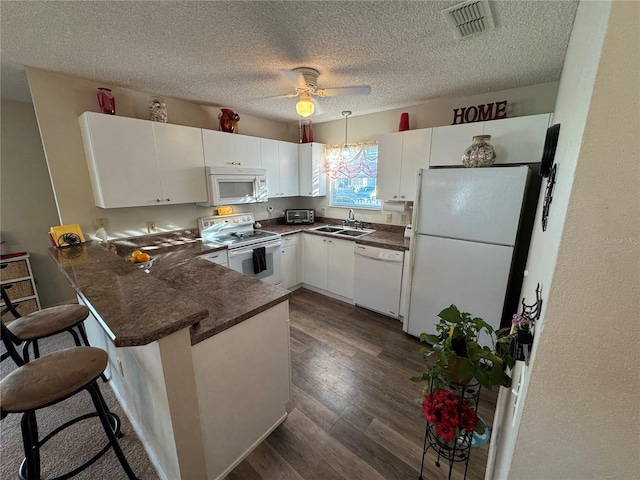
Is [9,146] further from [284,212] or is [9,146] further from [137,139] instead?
[284,212]

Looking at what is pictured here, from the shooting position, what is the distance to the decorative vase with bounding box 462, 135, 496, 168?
216 cm

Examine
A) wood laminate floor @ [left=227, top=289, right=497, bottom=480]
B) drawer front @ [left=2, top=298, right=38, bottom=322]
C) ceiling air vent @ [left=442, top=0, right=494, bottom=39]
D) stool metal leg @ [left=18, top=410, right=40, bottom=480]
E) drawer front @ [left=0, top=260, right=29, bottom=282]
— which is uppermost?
ceiling air vent @ [left=442, top=0, right=494, bottom=39]

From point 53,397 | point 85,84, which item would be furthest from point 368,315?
point 85,84

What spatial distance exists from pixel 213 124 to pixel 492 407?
394 centimetres

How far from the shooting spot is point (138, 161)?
235 cm

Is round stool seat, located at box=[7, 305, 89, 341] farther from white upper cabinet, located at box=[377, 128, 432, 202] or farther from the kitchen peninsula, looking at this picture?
white upper cabinet, located at box=[377, 128, 432, 202]

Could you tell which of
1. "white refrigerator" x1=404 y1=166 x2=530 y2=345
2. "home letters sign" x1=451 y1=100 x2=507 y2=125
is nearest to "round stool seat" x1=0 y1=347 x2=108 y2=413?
"white refrigerator" x1=404 y1=166 x2=530 y2=345

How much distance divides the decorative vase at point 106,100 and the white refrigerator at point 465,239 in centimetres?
283

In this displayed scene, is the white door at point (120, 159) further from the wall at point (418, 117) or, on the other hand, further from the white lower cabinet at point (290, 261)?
the wall at point (418, 117)

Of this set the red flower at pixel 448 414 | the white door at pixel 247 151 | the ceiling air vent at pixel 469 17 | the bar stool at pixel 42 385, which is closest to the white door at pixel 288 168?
the white door at pixel 247 151

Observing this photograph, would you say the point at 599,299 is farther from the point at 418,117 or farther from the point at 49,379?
the point at 418,117

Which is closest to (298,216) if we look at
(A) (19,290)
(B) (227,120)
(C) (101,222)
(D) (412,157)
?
(B) (227,120)

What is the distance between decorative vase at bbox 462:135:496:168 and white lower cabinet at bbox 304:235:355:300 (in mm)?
1501

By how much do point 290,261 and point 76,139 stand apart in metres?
2.51
